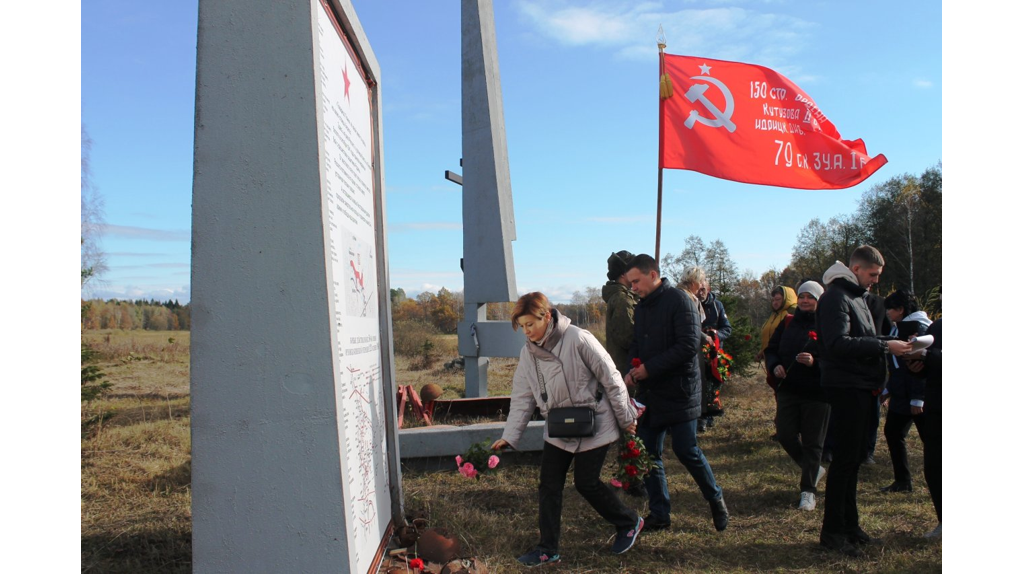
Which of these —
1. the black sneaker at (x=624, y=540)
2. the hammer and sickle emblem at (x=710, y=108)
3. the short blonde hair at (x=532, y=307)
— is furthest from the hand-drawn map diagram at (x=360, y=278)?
the hammer and sickle emblem at (x=710, y=108)

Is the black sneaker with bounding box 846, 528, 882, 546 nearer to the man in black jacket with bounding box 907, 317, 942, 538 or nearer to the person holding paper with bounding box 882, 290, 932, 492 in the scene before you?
the man in black jacket with bounding box 907, 317, 942, 538

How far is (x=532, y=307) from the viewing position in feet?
12.3

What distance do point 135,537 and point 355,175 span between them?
2.48m

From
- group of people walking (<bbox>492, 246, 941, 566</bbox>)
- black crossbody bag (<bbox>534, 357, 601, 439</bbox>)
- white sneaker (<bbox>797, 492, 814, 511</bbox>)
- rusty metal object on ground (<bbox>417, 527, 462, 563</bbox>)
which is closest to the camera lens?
rusty metal object on ground (<bbox>417, 527, 462, 563</bbox>)

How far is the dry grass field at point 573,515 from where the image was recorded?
3877 millimetres

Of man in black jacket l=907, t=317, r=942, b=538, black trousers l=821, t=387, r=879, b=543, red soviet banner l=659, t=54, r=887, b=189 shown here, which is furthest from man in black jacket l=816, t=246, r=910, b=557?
red soviet banner l=659, t=54, r=887, b=189

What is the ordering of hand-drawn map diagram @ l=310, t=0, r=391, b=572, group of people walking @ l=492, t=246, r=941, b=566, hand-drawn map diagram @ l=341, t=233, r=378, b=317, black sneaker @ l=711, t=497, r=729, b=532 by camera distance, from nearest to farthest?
hand-drawn map diagram @ l=310, t=0, r=391, b=572, hand-drawn map diagram @ l=341, t=233, r=378, b=317, group of people walking @ l=492, t=246, r=941, b=566, black sneaker @ l=711, t=497, r=729, b=532

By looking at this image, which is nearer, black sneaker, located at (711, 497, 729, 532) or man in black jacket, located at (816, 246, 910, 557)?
man in black jacket, located at (816, 246, 910, 557)

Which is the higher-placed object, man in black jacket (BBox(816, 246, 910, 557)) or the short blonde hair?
the short blonde hair

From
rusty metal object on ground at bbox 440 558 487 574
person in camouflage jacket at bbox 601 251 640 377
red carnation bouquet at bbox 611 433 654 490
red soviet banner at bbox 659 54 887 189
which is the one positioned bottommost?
rusty metal object on ground at bbox 440 558 487 574

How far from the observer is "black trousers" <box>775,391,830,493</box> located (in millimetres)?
5051

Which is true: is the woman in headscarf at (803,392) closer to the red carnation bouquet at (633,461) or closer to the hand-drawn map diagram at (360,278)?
the red carnation bouquet at (633,461)

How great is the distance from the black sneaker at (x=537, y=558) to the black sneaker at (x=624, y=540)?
39 centimetres

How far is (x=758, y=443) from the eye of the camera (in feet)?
23.3
